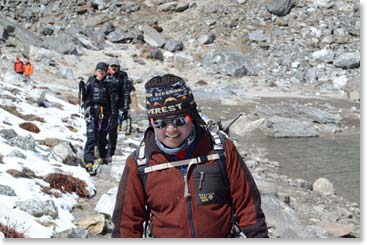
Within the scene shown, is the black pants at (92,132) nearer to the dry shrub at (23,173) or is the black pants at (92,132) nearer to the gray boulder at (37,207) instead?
the dry shrub at (23,173)

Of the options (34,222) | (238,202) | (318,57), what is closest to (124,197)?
(238,202)

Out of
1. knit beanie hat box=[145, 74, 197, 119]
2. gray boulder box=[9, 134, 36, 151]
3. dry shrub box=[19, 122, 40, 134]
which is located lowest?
gray boulder box=[9, 134, 36, 151]

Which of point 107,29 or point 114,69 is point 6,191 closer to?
point 114,69

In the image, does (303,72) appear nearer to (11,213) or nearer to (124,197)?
(11,213)

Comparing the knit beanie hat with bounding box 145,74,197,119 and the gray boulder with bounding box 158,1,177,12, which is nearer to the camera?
the knit beanie hat with bounding box 145,74,197,119

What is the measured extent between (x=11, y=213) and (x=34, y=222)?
266 millimetres

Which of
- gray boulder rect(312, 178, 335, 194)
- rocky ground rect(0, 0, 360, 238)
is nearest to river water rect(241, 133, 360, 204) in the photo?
gray boulder rect(312, 178, 335, 194)

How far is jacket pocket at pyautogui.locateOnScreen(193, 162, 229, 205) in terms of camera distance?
2.85 meters

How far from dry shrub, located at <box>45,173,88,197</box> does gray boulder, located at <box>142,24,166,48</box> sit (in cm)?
2576

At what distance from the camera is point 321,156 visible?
529 inches

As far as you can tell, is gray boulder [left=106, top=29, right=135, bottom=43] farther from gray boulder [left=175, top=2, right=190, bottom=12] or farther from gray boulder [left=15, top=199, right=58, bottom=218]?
gray boulder [left=15, top=199, right=58, bottom=218]

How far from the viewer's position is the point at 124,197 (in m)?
2.91

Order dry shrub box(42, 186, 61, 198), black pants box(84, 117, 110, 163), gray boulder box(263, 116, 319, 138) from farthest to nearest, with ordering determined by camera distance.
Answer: gray boulder box(263, 116, 319, 138)
black pants box(84, 117, 110, 163)
dry shrub box(42, 186, 61, 198)

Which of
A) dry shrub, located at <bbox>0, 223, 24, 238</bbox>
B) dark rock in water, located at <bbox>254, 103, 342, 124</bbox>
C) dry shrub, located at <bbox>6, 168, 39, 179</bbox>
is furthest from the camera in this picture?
dark rock in water, located at <bbox>254, 103, 342, 124</bbox>
